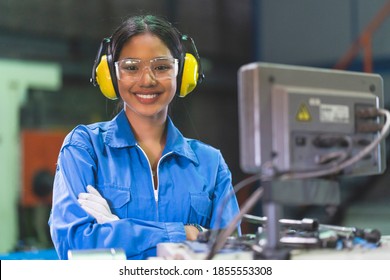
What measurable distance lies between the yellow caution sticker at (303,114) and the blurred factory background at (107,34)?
184 cm

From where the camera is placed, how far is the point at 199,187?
65.9 inches

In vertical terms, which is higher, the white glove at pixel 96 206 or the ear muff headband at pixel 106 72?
the ear muff headband at pixel 106 72

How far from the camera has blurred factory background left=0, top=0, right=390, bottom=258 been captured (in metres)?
3.27

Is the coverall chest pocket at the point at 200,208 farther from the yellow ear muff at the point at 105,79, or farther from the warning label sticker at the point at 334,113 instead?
the warning label sticker at the point at 334,113

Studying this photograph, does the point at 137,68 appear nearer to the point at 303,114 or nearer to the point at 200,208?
the point at 200,208

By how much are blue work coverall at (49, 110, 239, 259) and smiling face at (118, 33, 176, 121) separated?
76 mm

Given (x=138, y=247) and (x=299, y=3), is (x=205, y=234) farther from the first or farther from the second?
(x=299, y=3)

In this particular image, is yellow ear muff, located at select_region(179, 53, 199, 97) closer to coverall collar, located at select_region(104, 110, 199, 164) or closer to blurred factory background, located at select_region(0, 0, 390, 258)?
coverall collar, located at select_region(104, 110, 199, 164)

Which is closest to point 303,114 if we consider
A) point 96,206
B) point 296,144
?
point 296,144

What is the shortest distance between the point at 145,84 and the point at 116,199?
0.33 meters

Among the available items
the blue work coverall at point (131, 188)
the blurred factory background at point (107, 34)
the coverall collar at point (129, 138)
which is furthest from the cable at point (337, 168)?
the blurred factory background at point (107, 34)

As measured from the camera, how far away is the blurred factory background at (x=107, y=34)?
3271 mm

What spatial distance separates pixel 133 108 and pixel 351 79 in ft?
2.33

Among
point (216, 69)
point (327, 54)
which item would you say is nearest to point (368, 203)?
point (327, 54)
